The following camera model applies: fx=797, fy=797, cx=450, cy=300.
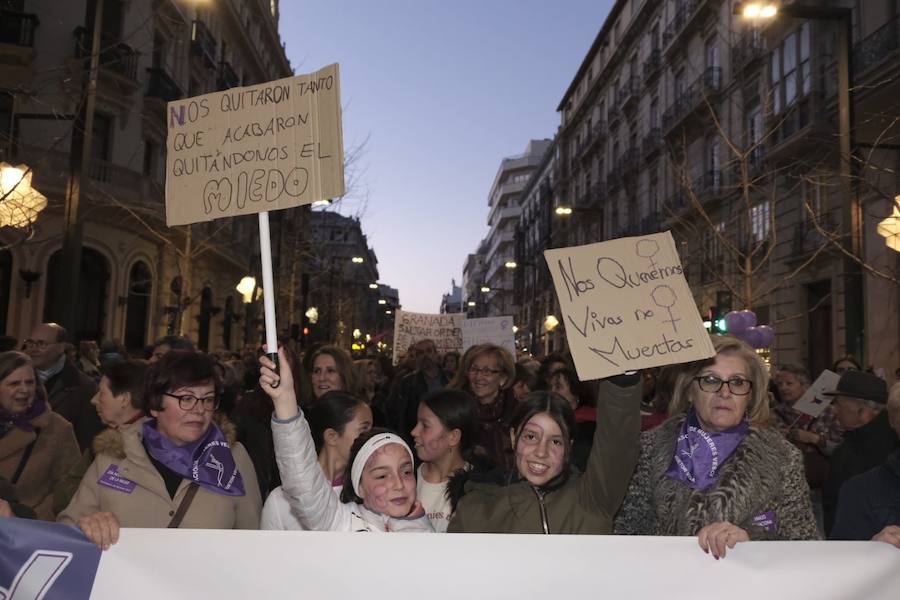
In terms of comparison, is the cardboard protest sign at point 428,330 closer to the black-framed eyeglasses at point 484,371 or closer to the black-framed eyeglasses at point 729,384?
the black-framed eyeglasses at point 484,371

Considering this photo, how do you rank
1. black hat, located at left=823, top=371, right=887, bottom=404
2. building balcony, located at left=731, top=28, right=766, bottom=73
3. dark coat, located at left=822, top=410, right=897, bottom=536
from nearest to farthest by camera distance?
dark coat, located at left=822, top=410, right=897, bottom=536, black hat, located at left=823, top=371, right=887, bottom=404, building balcony, located at left=731, top=28, right=766, bottom=73

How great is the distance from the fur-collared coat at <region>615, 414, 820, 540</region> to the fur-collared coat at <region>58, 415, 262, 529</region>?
75.0 inches

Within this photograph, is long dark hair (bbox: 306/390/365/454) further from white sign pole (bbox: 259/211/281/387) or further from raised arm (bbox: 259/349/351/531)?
white sign pole (bbox: 259/211/281/387)

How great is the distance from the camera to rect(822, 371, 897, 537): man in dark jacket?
482 cm

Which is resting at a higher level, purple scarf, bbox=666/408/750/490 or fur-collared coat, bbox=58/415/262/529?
purple scarf, bbox=666/408/750/490

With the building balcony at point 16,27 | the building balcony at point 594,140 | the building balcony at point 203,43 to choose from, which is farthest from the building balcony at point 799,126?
the building balcony at point 594,140

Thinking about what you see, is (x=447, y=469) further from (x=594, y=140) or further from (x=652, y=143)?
(x=594, y=140)

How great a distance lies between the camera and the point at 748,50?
24.4 metres

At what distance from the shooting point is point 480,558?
2.76 m

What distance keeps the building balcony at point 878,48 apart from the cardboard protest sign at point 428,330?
9.66 m

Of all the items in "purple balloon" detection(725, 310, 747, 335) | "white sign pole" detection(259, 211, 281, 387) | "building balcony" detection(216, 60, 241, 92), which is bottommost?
"white sign pole" detection(259, 211, 281, 387)

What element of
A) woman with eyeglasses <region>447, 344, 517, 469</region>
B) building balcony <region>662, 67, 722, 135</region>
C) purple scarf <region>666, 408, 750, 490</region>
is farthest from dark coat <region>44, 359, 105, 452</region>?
building balcony <region>662, 67, 722, 135</region>

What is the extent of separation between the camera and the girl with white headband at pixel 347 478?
3.01 m

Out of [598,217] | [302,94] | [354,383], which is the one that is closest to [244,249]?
[598,217]
